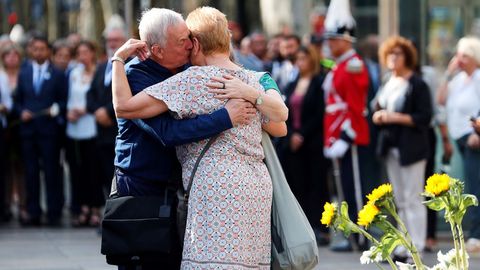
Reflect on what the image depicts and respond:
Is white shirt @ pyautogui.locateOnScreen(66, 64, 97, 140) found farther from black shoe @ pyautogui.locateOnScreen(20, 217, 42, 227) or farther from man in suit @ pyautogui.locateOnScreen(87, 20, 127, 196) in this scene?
black shoe @ pyautogui.locateOnScreen(20, 217, 42, 227)

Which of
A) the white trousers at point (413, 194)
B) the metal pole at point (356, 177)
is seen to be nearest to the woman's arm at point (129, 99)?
the white trousers at point (413, 194)

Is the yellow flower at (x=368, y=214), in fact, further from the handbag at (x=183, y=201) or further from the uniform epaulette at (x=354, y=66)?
the uniform epaulette at (x=354, y=66)

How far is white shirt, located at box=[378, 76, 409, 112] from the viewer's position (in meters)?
11.1

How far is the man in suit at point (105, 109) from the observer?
13219 millimetres

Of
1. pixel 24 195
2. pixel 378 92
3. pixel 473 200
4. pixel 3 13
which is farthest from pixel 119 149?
pixel 3 13

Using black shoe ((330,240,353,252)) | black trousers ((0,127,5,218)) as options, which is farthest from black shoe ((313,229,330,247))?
black trousers ((0,127,5,218))

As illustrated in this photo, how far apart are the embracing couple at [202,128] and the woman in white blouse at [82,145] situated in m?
8.21

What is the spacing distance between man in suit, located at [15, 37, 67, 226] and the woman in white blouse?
150 millimetres

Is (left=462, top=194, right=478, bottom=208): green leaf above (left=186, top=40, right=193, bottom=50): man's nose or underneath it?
underneath

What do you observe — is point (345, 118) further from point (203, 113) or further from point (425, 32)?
point (203, 113)

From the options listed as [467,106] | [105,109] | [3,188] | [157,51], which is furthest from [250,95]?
[3,188]

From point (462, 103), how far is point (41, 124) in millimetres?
5051

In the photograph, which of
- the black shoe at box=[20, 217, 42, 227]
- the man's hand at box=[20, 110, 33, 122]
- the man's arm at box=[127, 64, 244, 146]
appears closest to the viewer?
the man's arm at box=[127, 64, 244, 146]

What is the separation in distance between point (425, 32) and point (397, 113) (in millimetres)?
1792
